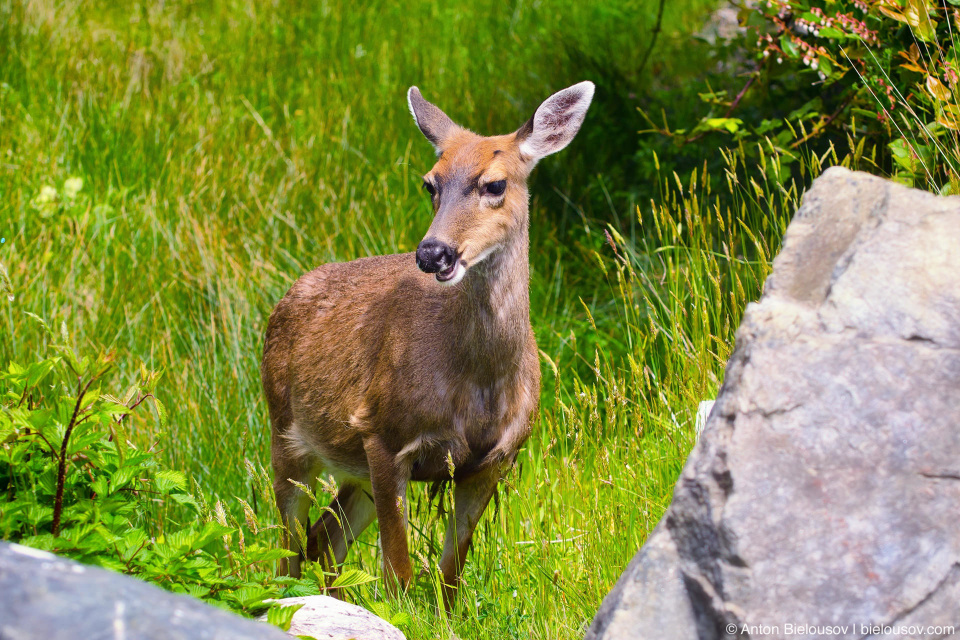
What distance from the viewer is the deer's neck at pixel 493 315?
387 cm

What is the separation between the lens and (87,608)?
1.64m

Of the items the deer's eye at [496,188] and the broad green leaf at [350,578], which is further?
the deer's eye at [496,188]

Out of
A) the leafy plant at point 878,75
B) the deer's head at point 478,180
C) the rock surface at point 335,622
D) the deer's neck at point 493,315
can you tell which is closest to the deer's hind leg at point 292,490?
the deer's neck at point 493,315

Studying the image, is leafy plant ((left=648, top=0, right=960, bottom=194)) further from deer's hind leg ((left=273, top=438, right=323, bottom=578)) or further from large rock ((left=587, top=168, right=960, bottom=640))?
deer's hind leg ((left=273, top=438, right=323, bottom=578))

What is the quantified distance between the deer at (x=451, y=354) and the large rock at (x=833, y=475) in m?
1.49

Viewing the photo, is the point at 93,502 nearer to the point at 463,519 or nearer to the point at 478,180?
the point at 463,519

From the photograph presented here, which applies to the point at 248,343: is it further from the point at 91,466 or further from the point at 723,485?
the point at 723,485

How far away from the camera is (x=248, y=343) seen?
567cm

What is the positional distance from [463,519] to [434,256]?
1.12 meters

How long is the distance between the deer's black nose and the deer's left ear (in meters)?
0.75

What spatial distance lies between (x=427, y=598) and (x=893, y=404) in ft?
7.32

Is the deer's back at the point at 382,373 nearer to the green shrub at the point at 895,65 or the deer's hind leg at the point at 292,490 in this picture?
the deer's hind leg at the point at 292,490

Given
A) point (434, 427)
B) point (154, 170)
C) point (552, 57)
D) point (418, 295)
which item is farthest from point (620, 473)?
point (552, 57)

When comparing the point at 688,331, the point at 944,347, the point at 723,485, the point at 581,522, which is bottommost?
the point at 581,522
